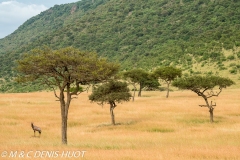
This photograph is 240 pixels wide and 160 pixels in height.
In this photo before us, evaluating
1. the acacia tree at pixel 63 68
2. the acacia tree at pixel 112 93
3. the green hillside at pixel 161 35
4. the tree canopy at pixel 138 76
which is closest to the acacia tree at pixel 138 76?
the tree canopy at pixel 138 76

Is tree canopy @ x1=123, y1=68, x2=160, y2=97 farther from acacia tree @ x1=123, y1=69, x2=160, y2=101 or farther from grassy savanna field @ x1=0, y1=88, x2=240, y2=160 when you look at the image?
grassy savanna field @ x1=0, y1=88, x2=240, y2=160

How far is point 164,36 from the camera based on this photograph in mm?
122188

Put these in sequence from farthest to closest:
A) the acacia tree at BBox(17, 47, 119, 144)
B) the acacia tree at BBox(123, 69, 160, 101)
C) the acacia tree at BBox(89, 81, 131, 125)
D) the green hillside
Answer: the green hillside, the acacia tree at BBox(123, 69, 160, 101), the acacia tree at BBox(89, 81, 131, 125), the acacia tree at BBox(17, 47, 119, 144)

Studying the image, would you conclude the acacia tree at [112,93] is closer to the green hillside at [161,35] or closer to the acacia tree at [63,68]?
the acacia tree at [63,68]

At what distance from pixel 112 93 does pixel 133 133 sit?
25.8ft

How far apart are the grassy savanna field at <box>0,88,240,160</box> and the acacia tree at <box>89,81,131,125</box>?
275 centimetres

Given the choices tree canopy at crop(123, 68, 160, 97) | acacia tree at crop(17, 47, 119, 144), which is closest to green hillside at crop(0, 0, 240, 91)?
tree canopy at crop(123, 68, 160, 97)

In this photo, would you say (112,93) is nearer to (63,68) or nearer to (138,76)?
(63,68)

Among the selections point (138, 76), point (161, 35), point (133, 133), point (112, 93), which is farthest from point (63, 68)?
point (161, 35)

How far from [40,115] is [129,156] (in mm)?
29072

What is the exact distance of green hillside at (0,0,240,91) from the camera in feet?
307

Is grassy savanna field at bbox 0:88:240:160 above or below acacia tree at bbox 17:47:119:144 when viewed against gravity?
below

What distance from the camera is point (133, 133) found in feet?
93.5

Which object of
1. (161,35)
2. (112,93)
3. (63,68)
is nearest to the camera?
(63,68)
